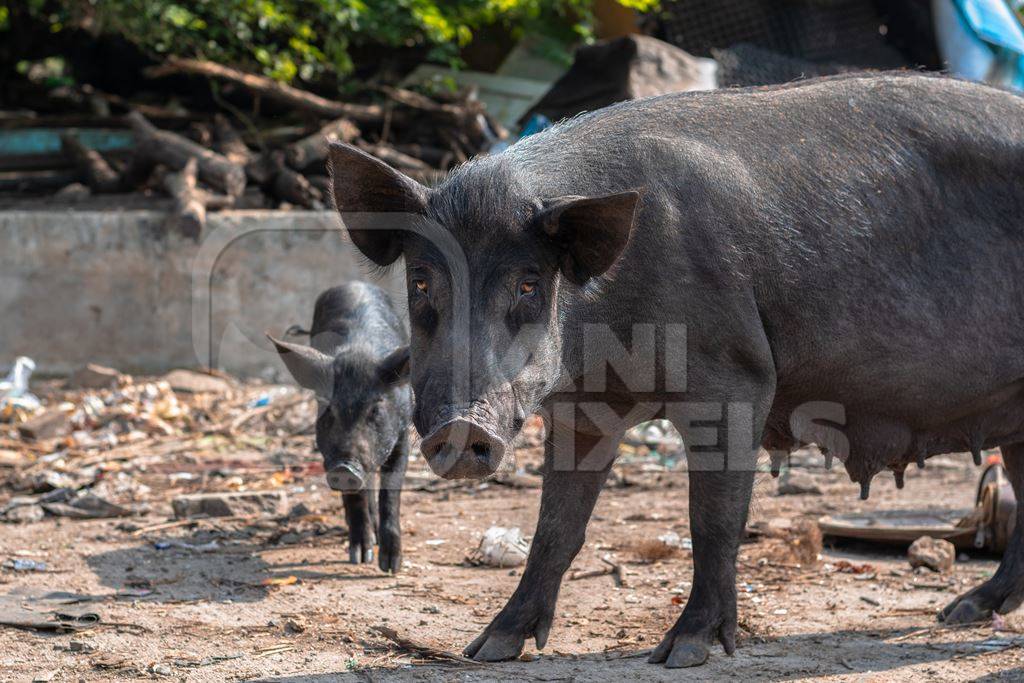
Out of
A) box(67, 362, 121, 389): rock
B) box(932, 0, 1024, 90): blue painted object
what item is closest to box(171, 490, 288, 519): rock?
box(67, 362, 121, 389): rock

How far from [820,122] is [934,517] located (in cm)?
241

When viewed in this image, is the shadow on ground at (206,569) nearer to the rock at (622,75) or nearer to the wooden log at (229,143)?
the wooden log at (229,143)

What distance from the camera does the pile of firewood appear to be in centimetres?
957

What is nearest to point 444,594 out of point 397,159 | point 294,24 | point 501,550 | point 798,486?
point 501,550

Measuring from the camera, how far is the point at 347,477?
17.8 ft

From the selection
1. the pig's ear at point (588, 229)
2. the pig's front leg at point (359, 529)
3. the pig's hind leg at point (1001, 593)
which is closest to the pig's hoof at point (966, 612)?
the pig's hind leg at point (1001, 593)

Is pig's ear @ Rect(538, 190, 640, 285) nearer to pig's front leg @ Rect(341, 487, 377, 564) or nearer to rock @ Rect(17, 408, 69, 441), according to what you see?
pig's front leg @ Rect(341, 487, 377, 564)

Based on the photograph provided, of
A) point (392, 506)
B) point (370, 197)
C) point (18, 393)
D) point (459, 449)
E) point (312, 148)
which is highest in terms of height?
point (312, 148)

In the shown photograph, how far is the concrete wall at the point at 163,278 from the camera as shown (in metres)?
9.14

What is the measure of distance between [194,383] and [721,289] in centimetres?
582

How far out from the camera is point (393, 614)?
4672 mm

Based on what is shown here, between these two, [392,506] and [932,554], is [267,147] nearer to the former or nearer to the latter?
[392,506]

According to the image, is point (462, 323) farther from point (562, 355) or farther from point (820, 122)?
point (820, 122)

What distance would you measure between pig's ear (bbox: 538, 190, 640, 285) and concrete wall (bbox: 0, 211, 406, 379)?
5695mm
